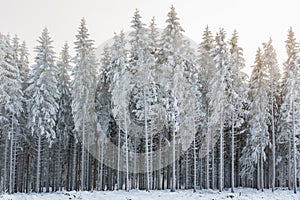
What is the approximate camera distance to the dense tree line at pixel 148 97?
35.0m

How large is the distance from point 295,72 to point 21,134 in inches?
1160

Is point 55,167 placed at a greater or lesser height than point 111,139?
lesser

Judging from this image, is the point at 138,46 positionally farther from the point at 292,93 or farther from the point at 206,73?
the point at 292,93

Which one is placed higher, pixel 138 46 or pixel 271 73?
pixel 138 46

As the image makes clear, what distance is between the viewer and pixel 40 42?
37.9 m

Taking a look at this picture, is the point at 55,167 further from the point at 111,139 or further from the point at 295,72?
the point at 295,72

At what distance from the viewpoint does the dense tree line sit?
3503 centimetres

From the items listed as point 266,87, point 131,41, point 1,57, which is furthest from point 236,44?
point 1,57

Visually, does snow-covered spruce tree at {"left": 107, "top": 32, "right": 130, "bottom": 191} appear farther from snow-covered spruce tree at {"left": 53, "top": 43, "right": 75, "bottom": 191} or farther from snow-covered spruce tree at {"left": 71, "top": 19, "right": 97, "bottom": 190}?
snow-covered spruce tree at {"left": 53, "top": 43, "right": 75, "bottom": 191}

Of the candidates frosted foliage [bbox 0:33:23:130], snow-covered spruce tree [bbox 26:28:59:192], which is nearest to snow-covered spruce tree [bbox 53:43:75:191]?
snow-covered spruce tree [bbox 26:28:59:192]

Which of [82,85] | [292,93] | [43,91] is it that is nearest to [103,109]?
[82,85]

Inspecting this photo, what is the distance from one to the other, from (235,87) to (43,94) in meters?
18.9

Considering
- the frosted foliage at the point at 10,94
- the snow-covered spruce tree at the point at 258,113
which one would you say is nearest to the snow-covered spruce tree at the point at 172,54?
the snow-covered spruce tree at the point at 258,113

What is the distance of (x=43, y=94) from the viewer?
36.7 metres
